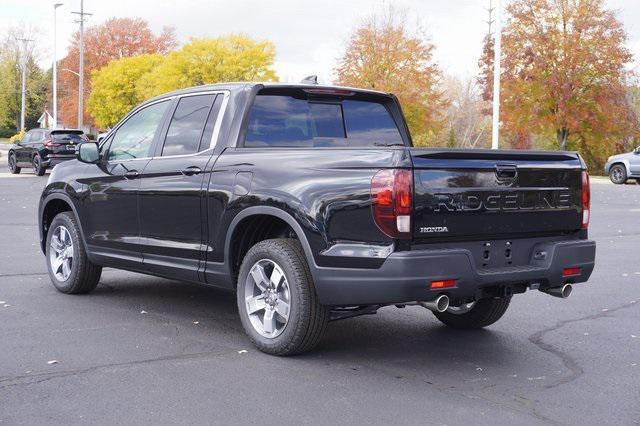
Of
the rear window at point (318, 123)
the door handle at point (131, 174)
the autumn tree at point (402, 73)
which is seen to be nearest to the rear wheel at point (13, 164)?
the autumn tree at point (402, 73)

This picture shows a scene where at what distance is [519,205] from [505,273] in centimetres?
48

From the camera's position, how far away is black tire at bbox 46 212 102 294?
7.43 metres

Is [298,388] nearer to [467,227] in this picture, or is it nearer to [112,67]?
[467,227]

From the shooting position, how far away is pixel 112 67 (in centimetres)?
6756

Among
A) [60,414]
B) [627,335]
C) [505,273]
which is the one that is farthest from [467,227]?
[60,414]

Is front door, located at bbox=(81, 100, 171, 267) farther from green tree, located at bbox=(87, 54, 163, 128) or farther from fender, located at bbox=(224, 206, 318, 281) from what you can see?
green tree, located at bbox=(87, 54, 163, 128)

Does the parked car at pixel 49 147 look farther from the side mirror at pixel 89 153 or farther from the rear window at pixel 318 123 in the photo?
the rear window at pixel 318 123

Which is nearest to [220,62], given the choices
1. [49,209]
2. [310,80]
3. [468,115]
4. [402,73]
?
[402,73]

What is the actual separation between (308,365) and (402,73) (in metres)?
35.9

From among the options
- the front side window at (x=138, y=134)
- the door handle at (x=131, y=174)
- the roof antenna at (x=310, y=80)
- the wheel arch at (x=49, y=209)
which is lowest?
the wheel arch at (x=49, y=209)

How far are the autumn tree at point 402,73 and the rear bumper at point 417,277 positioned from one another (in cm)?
3417

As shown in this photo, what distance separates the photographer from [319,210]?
504 centimetres

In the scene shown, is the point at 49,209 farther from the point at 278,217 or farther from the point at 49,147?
the point at 49,147

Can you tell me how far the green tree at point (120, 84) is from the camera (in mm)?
65875
